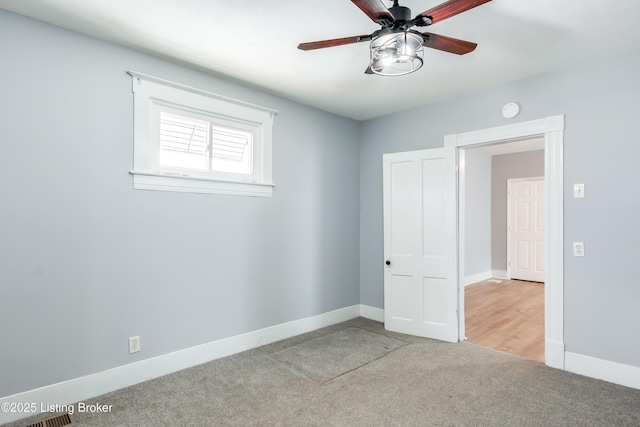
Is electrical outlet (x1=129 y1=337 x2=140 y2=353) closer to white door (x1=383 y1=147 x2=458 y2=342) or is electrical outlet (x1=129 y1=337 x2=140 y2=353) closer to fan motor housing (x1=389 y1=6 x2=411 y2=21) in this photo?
white door (x1=383 y1=147 x2=458 y2=342)

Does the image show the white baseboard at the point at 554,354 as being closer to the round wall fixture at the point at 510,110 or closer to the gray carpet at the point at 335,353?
the gray carpet at the point at 335,353

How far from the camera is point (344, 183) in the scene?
443cm

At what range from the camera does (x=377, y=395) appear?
251cm

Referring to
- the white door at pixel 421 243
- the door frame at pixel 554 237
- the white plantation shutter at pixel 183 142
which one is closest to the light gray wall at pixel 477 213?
the white door at pixel 421 243

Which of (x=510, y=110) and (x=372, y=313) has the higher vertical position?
(x=510, y=110)

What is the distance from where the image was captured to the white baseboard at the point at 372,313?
4.34 metres

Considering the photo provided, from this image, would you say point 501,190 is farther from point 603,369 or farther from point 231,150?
point 231,150

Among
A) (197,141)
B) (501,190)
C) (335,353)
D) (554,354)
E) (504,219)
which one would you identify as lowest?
(335,353)

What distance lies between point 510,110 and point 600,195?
3.54 feet

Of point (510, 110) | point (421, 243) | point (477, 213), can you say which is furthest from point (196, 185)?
point (477, 213)

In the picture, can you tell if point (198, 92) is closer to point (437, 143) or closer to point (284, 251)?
point (284, 251)

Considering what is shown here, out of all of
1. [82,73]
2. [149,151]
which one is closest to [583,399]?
[149,151]

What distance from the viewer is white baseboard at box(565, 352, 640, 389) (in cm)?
262

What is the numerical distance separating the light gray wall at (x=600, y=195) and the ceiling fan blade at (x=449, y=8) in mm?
1947
